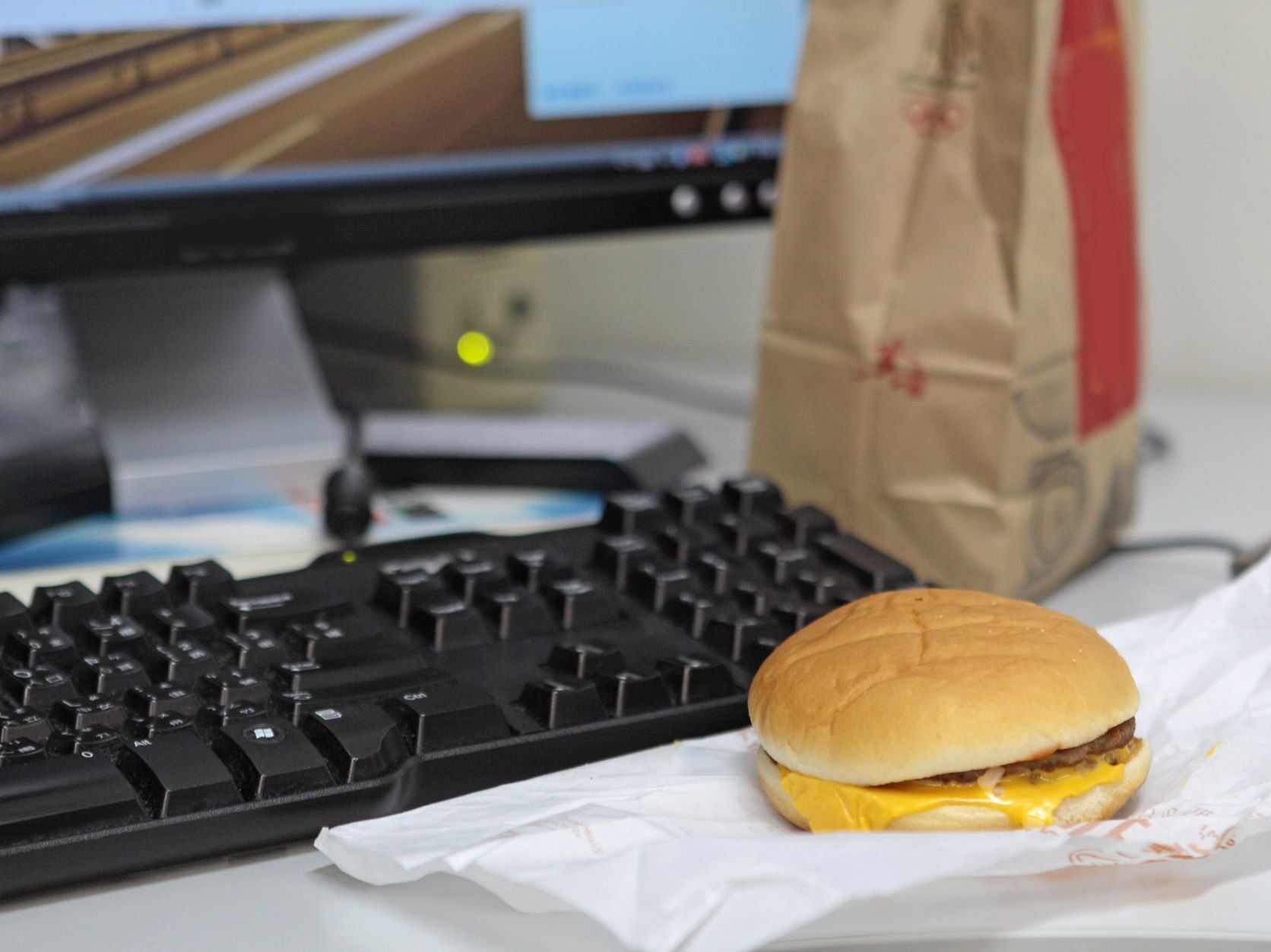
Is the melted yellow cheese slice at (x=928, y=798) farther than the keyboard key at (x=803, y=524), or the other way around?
the keyboard key at (x=803, y=524)

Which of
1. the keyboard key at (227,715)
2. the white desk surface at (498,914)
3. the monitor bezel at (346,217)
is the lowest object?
the white desk surface at (498,914)

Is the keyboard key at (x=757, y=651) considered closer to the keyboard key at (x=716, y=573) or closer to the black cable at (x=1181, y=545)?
the keyboard key at (x=716, y=573)

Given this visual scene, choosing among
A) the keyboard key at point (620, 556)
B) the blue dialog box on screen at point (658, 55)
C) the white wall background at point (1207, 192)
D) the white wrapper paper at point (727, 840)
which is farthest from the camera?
the white wall background at point (1207, 192)

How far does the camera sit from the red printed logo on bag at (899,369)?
61cm

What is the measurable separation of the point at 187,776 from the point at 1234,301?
0.85 m

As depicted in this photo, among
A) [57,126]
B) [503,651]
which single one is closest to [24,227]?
[57,126]

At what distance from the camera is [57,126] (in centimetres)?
66

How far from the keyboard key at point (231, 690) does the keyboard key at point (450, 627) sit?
0.07 metres

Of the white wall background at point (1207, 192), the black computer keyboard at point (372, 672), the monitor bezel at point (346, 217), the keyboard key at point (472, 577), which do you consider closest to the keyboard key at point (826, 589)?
the black computer keyboard at point (372, 672)

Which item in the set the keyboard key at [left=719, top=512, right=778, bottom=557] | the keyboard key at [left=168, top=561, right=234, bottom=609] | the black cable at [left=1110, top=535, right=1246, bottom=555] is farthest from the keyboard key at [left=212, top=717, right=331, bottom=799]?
the black cable at [left=1110, top=535, right=1246, bottom=555]

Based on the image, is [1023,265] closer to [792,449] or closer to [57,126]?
[792,449]

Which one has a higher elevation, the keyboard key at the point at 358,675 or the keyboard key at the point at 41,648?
the keyboard key at the point at 41,648

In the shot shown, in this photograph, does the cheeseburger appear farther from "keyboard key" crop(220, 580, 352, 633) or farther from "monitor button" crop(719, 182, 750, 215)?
"monitor button" crop(719, 182, 750, 215)

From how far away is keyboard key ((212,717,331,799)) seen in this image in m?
0.37
